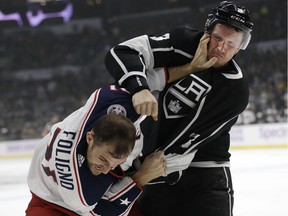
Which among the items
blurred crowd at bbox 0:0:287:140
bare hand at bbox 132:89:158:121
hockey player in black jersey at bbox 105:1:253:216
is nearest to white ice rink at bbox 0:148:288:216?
hockey player in black jersey at bbox 105:1:253:216

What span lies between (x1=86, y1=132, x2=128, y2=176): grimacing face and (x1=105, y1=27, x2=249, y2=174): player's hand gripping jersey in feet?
1.03

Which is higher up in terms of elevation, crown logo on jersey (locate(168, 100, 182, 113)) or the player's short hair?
the player's short hair

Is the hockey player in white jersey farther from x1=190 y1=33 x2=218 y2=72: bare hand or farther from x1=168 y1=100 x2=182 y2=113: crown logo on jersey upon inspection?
x1=190 y1=33 x2=218 y2=72: bare hand

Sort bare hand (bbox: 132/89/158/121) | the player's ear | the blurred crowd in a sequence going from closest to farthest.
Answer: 1. bare hand (bbox: 132/89/158/121)
2. the player's ear
3. the blurred crowd

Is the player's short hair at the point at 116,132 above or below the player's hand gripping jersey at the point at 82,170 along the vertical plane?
above

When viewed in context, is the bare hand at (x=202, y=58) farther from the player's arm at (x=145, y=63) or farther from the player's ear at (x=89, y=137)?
the player's ear at (x=89, y=137)

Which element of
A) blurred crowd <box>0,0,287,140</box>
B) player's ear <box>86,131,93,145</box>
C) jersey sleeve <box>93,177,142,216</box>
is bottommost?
blurred crowd <box>0,0,287,140</box>

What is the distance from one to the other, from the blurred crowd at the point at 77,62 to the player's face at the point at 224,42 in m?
9.27

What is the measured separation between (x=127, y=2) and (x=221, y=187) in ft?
41.0

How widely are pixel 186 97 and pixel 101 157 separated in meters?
0.45

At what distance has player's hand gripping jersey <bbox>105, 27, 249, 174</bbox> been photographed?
178 cm

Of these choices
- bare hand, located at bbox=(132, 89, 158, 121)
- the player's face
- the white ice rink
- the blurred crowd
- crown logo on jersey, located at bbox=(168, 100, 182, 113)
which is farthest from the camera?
the blurred crowd

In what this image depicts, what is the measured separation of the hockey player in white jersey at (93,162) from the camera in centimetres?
149

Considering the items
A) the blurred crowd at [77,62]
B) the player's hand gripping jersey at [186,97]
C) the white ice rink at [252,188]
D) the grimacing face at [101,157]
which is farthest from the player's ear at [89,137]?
the blurred crowd at [77,62]
